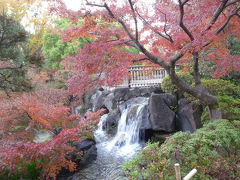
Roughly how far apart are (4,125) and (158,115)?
19.4 feet

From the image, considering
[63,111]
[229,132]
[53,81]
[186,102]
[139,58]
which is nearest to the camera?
[229,132]

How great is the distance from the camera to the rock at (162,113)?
349 inches


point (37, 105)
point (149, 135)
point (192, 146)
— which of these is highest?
point (37, 105)

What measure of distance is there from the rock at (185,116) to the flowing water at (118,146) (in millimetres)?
1895

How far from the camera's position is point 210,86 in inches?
314

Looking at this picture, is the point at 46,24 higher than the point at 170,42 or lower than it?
higher

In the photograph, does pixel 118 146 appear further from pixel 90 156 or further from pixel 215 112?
pixel 215 112

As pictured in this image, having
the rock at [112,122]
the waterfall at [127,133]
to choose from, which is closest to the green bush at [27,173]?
the waterfall at [127,133]

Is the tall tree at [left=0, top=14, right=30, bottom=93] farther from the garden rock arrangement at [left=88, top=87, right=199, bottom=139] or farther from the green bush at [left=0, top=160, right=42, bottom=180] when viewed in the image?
the garden rock arrangement at [left=88, top=87, right=199, bottom=139]

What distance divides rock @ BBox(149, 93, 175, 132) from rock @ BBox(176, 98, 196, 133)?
0.95 ft

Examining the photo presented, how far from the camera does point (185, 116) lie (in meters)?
8.42

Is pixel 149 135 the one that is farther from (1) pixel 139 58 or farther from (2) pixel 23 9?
(2) pixel 23 9

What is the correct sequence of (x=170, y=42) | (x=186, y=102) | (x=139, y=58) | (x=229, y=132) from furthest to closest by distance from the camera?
(x=186, y=102), (x=170, y=42), (x=139, y=58), (x=229, y=132)

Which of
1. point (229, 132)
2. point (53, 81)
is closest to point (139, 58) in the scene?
point (229, 132)
